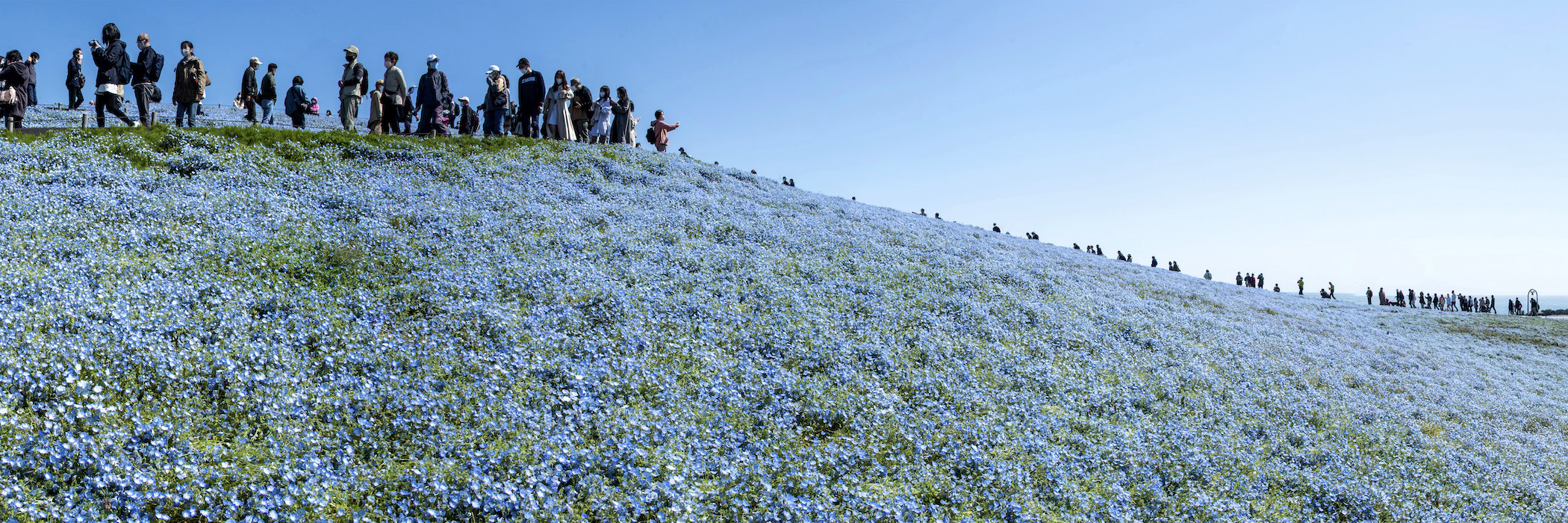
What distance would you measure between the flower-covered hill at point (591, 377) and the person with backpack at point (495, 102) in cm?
461

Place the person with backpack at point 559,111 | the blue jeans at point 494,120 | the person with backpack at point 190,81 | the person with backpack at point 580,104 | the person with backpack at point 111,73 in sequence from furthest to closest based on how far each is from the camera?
1. the person with backpack at point 580,104
2. the person with backpack at point 559,111
3. the blue jeans at point 494,120
4. the person with backpack at point 190,81
5. the person with backpack at point 111,73

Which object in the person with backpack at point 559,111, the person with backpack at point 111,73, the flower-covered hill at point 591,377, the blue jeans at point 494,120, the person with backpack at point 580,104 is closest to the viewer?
the flower-covered hill at point 591,377

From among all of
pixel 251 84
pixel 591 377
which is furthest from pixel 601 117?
pixel 591 377

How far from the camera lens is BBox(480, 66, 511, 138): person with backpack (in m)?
23.1

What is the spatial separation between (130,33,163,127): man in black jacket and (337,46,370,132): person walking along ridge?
376 cm

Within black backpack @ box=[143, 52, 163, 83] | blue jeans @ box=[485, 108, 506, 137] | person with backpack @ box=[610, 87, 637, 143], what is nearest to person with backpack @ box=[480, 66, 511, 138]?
blue jeans @ box=[485, 108, 506, 137]

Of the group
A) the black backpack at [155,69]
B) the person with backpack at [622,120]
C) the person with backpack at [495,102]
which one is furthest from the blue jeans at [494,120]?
the black backpack at [155,69]

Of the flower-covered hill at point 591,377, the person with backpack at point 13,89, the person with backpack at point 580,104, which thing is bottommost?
the flower-covered hill at point 591,377

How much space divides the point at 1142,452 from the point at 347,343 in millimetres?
9543

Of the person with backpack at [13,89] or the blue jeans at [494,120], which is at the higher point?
the blue jeans at [494,120]

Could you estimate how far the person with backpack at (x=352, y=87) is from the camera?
65.4 feet

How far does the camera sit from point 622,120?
26.8 metres

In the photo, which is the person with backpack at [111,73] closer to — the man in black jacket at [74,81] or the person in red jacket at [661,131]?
the man in black jacket at [74,81]

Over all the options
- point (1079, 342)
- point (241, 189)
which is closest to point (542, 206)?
point (241, 189)
